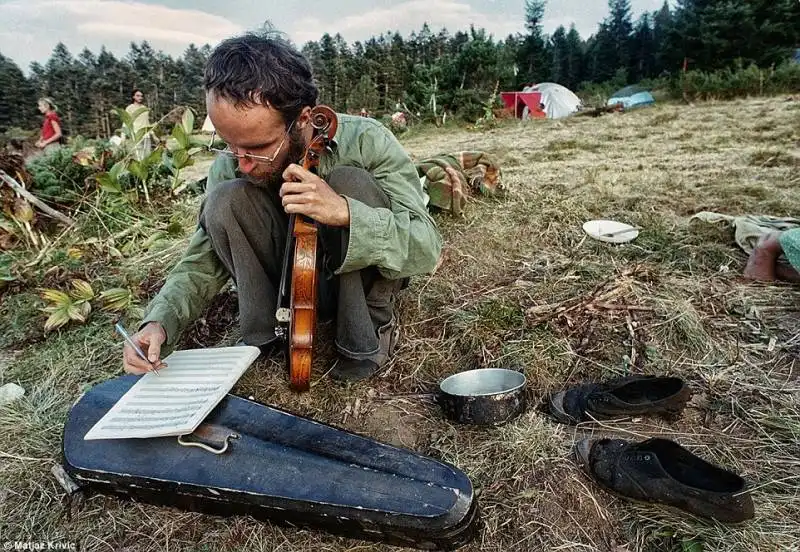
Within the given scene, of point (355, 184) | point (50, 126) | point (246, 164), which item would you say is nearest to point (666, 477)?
point (355, 184)

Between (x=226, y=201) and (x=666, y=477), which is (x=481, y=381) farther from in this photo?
(x=226, y=201)

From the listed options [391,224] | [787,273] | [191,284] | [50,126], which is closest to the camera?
[391,224]

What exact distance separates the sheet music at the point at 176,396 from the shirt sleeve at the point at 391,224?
1.84 ft

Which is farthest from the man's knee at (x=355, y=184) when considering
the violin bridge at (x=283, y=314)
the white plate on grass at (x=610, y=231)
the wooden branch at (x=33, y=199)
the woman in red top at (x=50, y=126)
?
the woman in red top at (x=50, y=126)

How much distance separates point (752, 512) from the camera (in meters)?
1.48

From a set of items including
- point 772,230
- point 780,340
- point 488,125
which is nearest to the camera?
point 780,340

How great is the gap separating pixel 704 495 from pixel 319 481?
111 centimetres

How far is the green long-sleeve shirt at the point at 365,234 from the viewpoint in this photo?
6.09ft

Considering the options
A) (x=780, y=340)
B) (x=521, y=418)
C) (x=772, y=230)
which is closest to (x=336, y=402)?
(x=521, y=418)

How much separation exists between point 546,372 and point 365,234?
107cm

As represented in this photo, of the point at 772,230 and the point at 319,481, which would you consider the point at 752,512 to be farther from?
the point at 772,230

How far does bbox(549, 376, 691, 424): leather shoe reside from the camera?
1951mm

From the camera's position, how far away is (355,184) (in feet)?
6.36

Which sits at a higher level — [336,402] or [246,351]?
[246,351]
